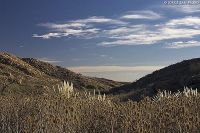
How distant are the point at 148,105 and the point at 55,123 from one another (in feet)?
6.38

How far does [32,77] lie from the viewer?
51.4 m

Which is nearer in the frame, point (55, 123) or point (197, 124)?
point (197, 124)

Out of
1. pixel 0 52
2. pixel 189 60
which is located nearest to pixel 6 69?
pixel 0 52

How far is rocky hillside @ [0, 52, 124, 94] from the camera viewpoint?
4088 cm

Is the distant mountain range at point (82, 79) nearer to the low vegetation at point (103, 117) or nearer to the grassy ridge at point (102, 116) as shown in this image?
the grassy ridge at point (102, 116)

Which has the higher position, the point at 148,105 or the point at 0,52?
the point at 0,52

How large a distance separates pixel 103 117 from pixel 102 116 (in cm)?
7

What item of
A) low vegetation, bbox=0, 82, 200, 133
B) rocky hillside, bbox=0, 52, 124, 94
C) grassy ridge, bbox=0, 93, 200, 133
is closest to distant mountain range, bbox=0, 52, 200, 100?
rocky hillside, bbox=0, 52, 124, 94

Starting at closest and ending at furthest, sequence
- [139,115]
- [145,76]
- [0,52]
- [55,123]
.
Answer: [139,115] < [55,123] < [145,76] < [0,52]

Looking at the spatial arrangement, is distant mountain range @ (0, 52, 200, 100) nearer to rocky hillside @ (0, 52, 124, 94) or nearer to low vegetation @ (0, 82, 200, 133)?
rocky hillside @ (0, 52, 124, 94)

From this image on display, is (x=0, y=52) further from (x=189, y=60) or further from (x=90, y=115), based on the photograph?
(x=90, y=115)

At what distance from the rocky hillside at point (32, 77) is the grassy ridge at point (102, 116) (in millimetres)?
20398

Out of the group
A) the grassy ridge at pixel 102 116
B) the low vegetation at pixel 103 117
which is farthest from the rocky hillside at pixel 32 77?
the low vegetation at pixel 103 117

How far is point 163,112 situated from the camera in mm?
9266
